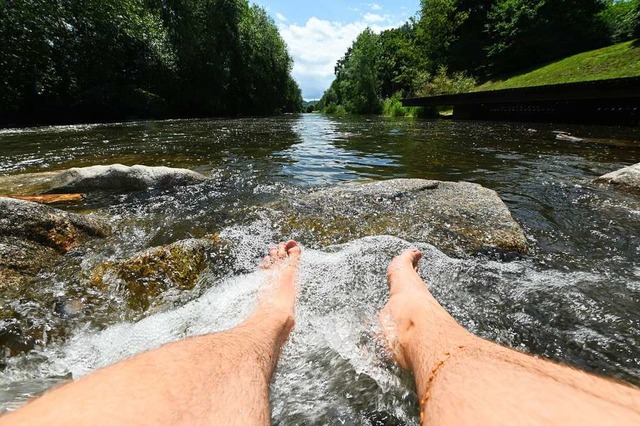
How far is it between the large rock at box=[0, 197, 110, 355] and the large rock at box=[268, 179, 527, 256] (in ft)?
5.58

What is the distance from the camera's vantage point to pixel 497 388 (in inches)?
34.1

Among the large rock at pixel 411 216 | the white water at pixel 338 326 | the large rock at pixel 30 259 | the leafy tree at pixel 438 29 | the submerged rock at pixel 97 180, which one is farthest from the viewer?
the leafy tree at pixel 438 29

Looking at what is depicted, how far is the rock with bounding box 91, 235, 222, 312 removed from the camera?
80.0 inches

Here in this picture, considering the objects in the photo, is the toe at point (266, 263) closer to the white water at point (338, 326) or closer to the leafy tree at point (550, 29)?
the white water at point (338, 326)

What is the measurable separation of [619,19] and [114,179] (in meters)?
34.6

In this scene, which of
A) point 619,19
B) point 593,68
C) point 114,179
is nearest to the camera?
point 114,179

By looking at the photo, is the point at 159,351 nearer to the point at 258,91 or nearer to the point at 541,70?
the point at 541,70

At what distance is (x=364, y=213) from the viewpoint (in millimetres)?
3189

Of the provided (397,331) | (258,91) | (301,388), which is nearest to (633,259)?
(397,331)

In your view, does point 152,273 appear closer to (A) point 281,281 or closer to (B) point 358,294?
(A) point 281,281

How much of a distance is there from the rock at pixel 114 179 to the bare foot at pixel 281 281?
241 centimetres

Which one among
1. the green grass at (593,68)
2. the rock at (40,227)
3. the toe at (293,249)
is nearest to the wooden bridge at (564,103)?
the green grass at (593,68)

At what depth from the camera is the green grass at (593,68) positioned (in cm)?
1440

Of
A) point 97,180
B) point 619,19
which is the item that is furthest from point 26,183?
point 619,19
